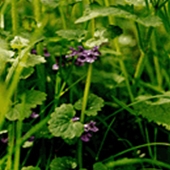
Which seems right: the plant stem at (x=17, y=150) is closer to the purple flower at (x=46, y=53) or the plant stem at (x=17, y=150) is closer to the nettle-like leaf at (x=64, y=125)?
the nettle-like leaf at (x=64, y=125)

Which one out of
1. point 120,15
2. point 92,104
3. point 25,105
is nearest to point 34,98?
point 25,105

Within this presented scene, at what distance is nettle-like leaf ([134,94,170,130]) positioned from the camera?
3.72 feet

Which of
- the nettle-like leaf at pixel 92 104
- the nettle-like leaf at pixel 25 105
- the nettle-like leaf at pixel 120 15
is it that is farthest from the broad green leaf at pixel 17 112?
the nettle-like leaf at pixel 120 15

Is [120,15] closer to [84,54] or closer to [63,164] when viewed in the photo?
[84,54]

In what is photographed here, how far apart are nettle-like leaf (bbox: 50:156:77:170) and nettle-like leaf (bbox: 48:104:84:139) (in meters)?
0.09

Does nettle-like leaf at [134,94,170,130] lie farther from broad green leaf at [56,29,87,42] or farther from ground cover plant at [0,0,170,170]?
broad green leaf at [56,29,87,42]

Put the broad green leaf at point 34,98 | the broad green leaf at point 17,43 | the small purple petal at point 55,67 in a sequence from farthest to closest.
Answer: the small purple petal at point 55,67 < the broad green leaf at point 34,98 < the broad green leaf at point 17,43

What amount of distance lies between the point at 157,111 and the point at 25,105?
0.31m

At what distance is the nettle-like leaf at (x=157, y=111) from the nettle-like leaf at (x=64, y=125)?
169mm

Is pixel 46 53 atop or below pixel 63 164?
atop

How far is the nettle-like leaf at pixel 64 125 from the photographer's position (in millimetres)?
1070

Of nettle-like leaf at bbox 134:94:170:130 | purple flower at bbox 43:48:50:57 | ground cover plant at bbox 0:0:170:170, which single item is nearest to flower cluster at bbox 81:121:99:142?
ground cover plant at bbox 0:0:170:170

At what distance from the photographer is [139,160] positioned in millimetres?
1159

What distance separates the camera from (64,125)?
3.60 feet
